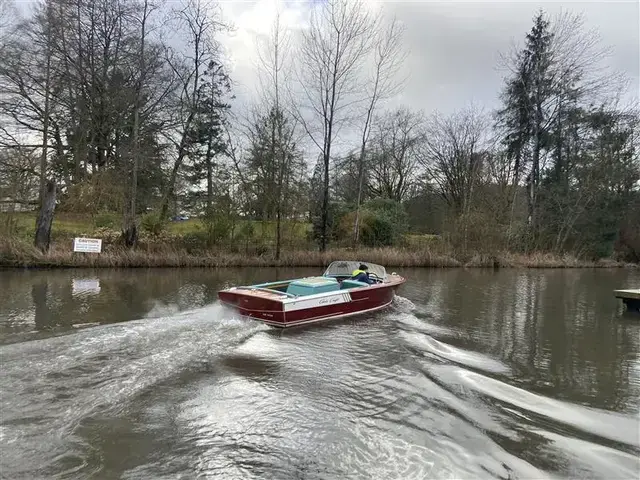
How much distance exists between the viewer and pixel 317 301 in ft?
32.9

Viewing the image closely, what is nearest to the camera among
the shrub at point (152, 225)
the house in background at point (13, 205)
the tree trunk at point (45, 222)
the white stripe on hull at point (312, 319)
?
the white stripe on hull at point (312, 319)

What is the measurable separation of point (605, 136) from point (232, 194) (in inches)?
977

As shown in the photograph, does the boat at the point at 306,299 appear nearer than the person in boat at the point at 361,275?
Yes

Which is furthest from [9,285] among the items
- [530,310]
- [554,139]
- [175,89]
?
[554,139]

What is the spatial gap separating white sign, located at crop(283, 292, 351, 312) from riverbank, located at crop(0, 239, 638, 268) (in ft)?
37.8

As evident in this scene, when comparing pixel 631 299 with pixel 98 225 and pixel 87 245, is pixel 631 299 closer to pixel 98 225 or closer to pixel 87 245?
pixel 87 245

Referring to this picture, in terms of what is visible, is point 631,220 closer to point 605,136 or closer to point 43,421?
point 605,136

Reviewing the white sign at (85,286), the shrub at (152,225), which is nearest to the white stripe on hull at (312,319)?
the white sign at (85,286)

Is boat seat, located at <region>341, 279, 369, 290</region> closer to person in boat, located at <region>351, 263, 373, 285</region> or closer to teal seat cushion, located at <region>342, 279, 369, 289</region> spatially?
teal seat cushion, located at <region>342, 279, 369, 289</region>

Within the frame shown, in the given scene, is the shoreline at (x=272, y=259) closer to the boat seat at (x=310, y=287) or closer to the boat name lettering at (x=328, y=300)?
the boat seat at (x=310, y=287)

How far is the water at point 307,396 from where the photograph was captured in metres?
4.26

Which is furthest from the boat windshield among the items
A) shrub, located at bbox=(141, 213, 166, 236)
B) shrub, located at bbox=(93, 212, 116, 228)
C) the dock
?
shrub, located at bbox=(93, 212, 116, 228)

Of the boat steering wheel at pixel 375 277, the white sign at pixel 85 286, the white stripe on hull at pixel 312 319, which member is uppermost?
the boat steering wheel at pixel 375 277

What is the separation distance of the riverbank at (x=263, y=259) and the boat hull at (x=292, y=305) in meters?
11.1
